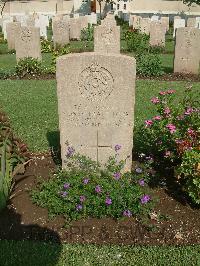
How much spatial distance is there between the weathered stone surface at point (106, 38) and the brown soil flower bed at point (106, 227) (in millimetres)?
8615

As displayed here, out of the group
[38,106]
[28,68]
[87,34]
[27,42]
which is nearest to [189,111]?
[38,106]

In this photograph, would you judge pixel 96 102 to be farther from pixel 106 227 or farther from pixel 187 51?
pixel 187 51

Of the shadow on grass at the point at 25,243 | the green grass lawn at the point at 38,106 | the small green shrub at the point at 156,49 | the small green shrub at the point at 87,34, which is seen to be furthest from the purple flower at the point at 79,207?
the small green shrub at the point at 87,34

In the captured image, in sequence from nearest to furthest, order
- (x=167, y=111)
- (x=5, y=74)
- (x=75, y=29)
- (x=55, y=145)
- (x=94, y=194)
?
(x=94, y=194)
(x=167, y=111)
(x=55, y=145)
(x=5, y=74)
(x=75, y=29)

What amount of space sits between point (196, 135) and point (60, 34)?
49.8 ft

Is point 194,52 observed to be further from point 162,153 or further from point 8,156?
point 8,156

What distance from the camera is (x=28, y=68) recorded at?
1193cm

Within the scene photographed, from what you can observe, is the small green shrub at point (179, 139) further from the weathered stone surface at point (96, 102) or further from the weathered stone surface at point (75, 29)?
the weathered stone surface at point (75, 29)

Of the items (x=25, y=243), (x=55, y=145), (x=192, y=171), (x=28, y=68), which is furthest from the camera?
(x=28, y=68)

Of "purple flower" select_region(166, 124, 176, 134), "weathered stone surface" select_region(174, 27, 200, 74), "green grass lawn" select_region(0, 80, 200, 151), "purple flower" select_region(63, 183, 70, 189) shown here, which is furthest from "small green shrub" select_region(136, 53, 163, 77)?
"purple flower" select_region(63, 183, 70, 189)

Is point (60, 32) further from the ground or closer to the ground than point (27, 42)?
further from the ground

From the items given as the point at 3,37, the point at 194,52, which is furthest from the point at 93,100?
the point at 3,37

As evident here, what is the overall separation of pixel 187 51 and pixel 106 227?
9033mm

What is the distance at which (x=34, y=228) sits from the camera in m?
4.10
